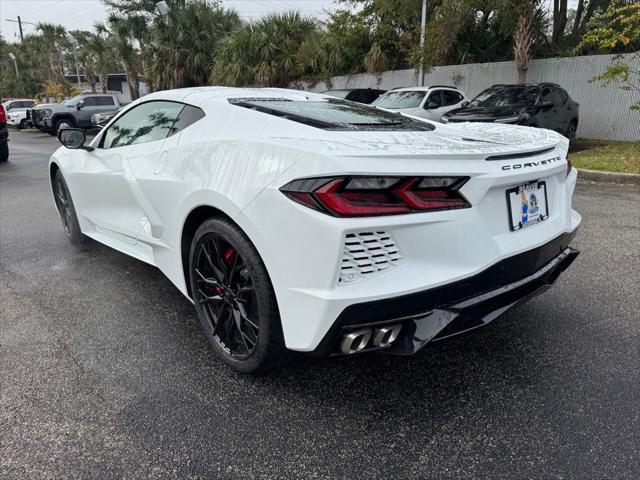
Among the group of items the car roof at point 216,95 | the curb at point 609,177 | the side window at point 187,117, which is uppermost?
the car roof at point 216,95

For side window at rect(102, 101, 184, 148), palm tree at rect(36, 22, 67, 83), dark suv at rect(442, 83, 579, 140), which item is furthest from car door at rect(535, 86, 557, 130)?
palm tree at rect(36, 22, 67, 83)

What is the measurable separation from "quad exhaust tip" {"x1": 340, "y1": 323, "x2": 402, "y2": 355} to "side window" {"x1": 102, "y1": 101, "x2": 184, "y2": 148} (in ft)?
5.75

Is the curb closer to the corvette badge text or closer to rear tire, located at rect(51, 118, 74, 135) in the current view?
the corvette badge text

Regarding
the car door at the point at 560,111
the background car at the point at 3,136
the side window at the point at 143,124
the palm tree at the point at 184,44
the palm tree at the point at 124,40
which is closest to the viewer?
Result: the side window at the point at 143,124

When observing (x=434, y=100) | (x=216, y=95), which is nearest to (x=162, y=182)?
(x=216, y=95)

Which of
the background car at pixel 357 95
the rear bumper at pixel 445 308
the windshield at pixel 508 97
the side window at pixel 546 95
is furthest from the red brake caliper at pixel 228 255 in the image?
the background car at pixel 357 95

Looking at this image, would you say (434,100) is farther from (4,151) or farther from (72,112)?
(72,112)

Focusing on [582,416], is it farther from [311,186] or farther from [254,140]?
[254,140]

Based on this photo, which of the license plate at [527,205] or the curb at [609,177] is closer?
the license plate at [527,205]

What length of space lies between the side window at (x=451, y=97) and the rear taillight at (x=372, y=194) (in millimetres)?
10826

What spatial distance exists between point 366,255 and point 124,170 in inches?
82.5

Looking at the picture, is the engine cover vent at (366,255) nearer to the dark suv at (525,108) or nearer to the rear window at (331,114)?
the rear window at (331,114)

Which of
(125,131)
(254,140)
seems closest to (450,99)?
(125,131)

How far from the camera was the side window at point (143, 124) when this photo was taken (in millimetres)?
2932
